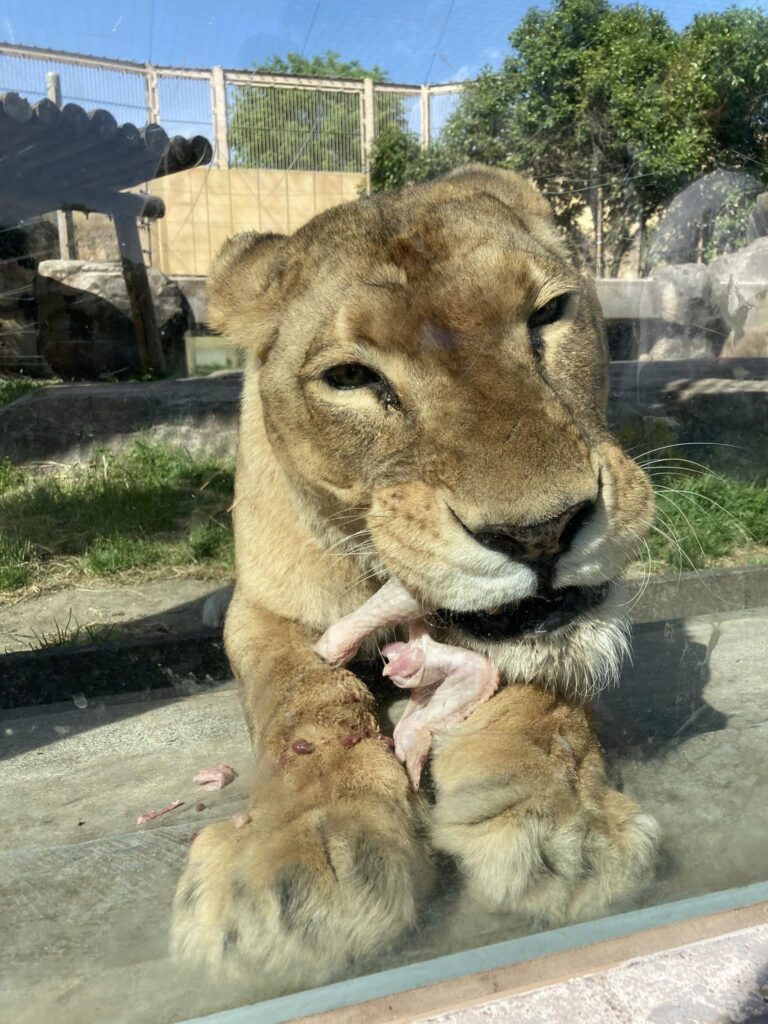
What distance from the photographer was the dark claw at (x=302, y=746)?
80.0 inches

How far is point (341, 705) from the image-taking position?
2236 millimetres

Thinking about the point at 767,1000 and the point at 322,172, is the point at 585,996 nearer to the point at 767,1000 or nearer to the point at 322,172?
the point at 767,1000

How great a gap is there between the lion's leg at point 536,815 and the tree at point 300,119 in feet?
5.72

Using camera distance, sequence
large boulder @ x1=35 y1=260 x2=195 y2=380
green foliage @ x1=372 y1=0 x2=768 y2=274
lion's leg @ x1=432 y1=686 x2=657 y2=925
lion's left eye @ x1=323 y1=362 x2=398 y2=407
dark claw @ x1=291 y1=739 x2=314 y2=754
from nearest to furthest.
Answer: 1. lion's leg @ x1=432 y1=686 x2=657 y2=925
2. dark claw @ x1=291 y1=739 x2=314 y2=754
3. lion's left eye @ x1=323 y1=362 x2=398 y2=407
4. green foliage @ x1=372 y1=0 x2=768 y2=274
5. large boulder @ x1=35 y1=260 x2=195 y2=380

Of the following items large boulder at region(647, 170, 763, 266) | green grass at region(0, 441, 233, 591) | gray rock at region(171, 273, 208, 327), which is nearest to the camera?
gray rock at region(171, 273, 208, 327)

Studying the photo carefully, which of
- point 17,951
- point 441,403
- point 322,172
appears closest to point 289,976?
point 17,951

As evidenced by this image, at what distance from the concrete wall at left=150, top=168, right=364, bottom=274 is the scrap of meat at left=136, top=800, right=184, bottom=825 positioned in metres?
1.81

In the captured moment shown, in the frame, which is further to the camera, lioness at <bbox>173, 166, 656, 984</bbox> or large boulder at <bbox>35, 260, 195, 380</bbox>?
large boulder at <bbox>35, 260, 195, 380</bbox>

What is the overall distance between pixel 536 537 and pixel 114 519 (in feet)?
11.9

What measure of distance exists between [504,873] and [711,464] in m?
3.37

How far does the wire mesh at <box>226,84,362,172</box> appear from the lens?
2777 mm

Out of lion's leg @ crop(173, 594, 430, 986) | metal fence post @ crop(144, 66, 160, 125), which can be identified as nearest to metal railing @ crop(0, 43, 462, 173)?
metal fence post @ crop(144, 66, 160, 125)

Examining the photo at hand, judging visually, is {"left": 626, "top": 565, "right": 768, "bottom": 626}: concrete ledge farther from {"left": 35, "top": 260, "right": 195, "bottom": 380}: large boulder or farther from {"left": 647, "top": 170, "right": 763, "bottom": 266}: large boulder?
{"left": 35, "top": 260, "right": 195, "bottom": 380}: large boulder

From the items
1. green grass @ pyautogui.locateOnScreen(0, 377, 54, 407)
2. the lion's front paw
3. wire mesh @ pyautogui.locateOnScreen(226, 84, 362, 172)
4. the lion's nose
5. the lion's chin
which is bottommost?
the lion's front paw
